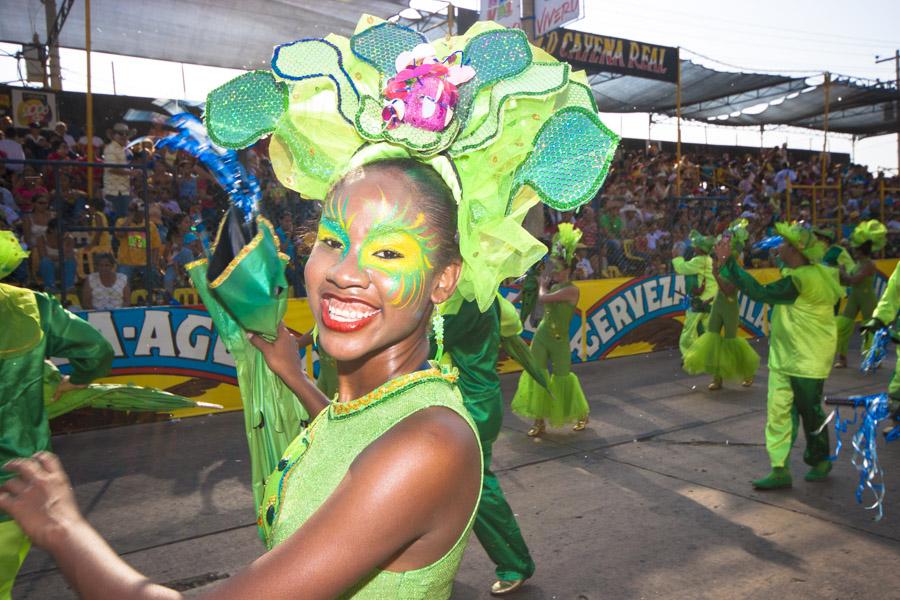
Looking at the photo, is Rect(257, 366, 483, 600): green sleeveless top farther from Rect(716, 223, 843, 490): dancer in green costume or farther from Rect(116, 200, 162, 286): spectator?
Rect(116, 200, 162, 286): spectator

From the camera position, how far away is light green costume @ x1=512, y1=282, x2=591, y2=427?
23.1ft

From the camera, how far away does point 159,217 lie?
9.55m

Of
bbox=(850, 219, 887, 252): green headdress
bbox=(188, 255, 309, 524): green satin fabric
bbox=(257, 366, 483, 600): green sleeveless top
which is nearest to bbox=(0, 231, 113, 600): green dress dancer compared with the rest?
bbox=(188, 255, 309, 524): green satin fabric

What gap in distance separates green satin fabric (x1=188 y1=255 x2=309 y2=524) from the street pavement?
7.57ft

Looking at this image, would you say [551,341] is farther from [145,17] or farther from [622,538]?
[145,17]

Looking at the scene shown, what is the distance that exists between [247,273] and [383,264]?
1.66 feet

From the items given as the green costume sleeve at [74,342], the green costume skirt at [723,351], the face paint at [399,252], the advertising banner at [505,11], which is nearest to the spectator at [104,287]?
the green costume sleeve at [74,342]

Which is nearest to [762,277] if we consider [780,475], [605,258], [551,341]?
[605,258]

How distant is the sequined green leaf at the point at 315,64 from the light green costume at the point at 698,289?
8376mm

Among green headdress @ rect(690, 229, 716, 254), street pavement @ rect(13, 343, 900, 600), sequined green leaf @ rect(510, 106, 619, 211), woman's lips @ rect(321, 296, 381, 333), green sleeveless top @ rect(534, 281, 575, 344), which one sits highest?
sequined green leaf @ rect(510, 106, 619, 211)

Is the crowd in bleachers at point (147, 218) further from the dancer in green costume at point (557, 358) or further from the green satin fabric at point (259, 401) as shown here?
the green satin fabric at point (259, 401)

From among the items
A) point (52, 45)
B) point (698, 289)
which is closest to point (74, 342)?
point (698, 289)

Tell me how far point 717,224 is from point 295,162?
12.2 metres

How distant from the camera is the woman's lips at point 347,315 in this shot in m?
1.47
